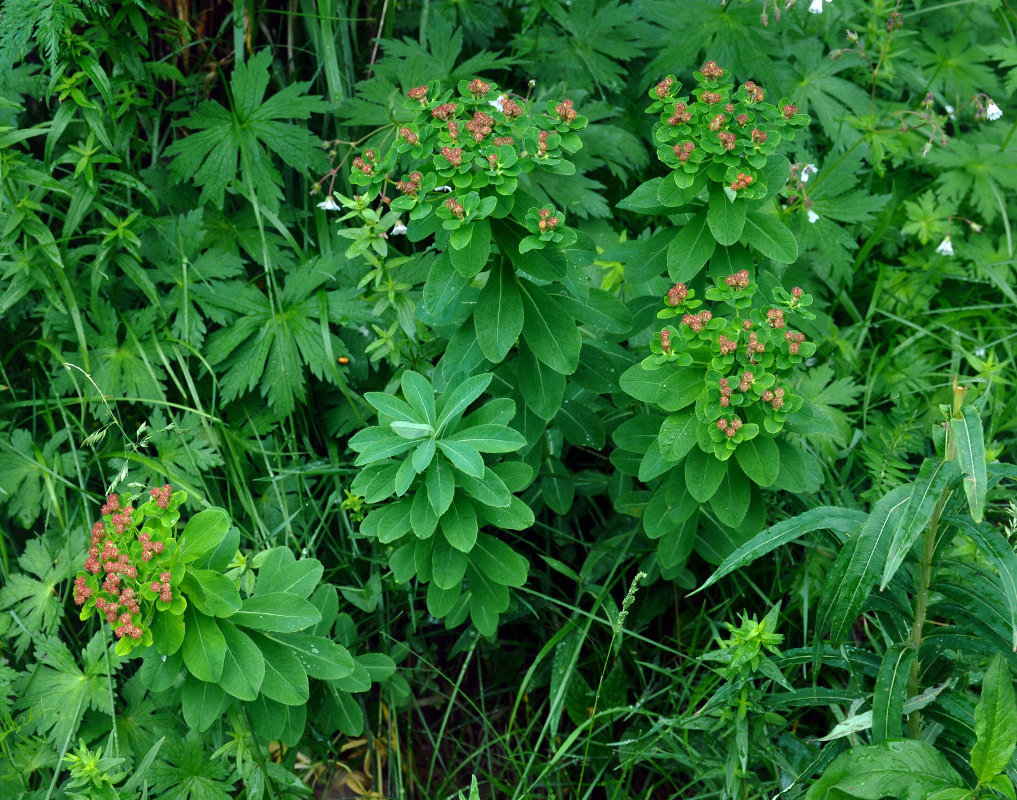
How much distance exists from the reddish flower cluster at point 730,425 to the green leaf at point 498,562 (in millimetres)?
586

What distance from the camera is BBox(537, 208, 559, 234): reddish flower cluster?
6.57ft

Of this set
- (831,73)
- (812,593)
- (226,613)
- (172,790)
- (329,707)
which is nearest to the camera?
(226,613)

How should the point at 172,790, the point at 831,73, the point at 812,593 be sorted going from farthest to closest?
the point at 831,73, the point at 812,593, the point at 172,790

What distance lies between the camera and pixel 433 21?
309cm

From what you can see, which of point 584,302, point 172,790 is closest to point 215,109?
point 584,302

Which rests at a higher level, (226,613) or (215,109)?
(215,109)

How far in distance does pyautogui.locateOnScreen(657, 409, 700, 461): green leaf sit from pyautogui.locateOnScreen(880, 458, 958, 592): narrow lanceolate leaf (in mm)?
486

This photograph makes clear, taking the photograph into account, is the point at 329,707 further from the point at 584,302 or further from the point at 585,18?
the point at 585,18

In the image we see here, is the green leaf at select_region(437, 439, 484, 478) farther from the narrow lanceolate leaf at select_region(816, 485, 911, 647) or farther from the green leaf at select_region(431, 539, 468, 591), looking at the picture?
the narrow lanceolate leaf at select_region(816, 485, 911, 647)

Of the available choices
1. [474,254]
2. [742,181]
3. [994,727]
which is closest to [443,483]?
[474,254]

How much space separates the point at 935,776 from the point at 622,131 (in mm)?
2144

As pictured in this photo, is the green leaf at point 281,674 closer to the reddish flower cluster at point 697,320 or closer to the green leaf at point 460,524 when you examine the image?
the green leaf at point 460,524

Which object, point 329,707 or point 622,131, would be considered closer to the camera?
point 329,707

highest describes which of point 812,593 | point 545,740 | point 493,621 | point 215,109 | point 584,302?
point 215,109
